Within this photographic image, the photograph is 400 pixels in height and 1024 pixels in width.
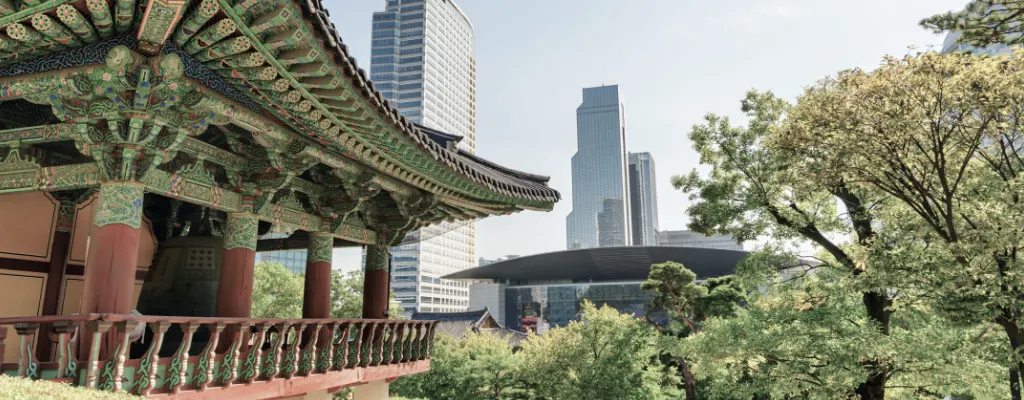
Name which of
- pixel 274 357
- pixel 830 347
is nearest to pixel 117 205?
pixel 274 357

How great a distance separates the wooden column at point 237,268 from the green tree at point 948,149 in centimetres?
870

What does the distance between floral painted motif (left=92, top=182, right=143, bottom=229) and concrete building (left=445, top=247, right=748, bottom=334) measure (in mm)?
63495

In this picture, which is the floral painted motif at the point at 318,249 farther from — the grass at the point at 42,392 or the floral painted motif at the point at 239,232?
the grass at the point at 42,392

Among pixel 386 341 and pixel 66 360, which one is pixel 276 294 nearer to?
pixel 386 341

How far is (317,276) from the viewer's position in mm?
10148

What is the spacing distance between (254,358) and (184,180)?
92.2 inches

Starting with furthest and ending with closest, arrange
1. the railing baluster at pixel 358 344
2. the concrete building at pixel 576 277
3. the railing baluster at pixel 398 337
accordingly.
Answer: the concrete building at pixel 576 277 → the railing baluster at pixel 398 337 → the railing baluster at pixel 358 344

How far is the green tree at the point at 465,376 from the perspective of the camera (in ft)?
75.2

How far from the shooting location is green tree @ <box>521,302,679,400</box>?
19.8 m

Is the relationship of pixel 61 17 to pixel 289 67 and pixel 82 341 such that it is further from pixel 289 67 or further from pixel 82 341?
pixel 82 341

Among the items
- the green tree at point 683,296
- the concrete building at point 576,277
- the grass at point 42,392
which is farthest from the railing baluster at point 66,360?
the concrete building at point 576,277

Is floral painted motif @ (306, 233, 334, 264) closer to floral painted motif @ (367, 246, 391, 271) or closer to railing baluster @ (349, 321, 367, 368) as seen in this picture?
railing baluster @ (349, 321, 367, 368)

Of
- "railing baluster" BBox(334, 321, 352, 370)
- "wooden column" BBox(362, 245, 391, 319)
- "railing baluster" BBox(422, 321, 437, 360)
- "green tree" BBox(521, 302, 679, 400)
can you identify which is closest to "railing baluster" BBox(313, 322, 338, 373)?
"railing baluster" BBox(334, 321, 352, 370)

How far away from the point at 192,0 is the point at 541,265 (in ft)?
234
